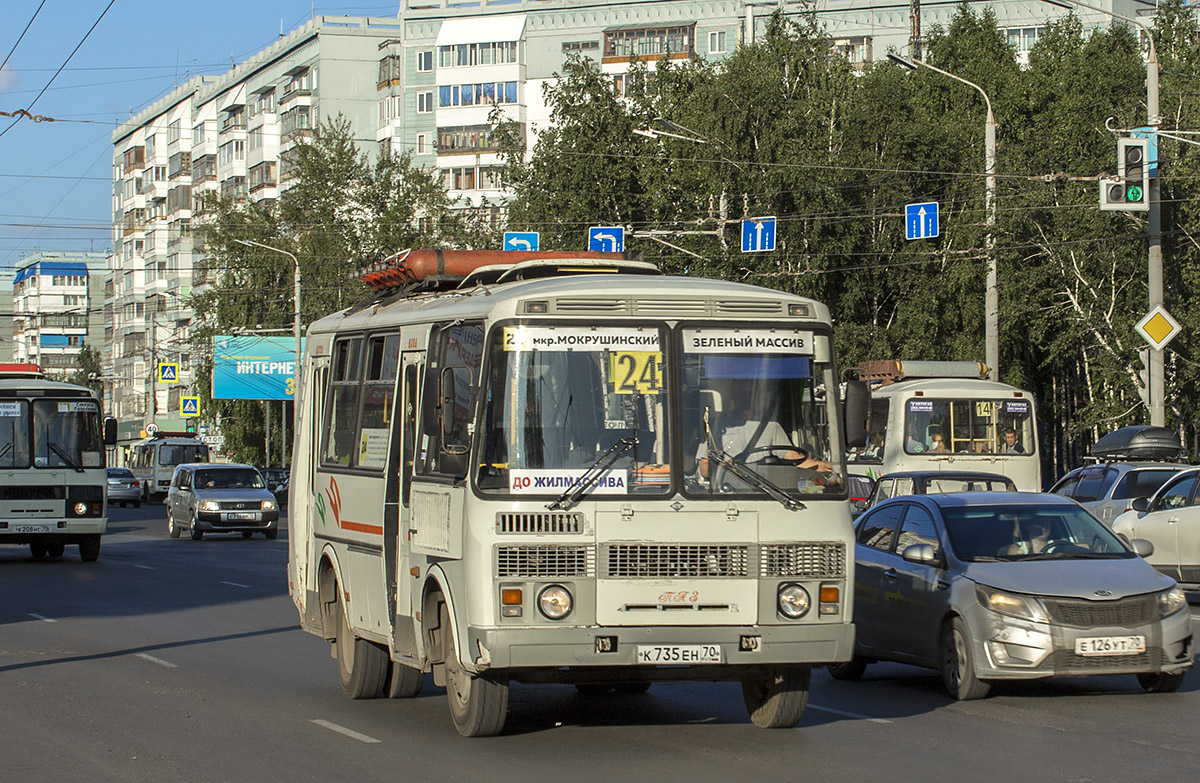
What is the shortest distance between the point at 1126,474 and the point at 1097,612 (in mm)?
12356

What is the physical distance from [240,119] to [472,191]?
24.6 meters

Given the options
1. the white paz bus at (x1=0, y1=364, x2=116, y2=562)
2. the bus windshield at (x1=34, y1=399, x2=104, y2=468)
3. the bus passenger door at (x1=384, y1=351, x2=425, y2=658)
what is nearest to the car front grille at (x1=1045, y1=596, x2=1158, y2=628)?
the bus passenger door at (x1=384, y1=351, x2=425, y2=658)

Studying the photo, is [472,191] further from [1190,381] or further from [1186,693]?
[1186,693]

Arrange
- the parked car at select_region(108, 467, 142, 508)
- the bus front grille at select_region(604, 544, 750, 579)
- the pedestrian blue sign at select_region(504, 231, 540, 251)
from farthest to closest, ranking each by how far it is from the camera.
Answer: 1. the parked car at select_region(108, 467, 142, 508)
2. the pedestrian blue sign at select_region(504, 231, 540, 251)
3. the bus front grille at select_region(604, 544, 750, 579)

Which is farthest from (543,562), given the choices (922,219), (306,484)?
(922,219)

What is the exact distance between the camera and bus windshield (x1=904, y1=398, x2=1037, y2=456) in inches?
1178

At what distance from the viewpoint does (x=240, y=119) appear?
105 metres

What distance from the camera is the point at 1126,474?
77.5 feet

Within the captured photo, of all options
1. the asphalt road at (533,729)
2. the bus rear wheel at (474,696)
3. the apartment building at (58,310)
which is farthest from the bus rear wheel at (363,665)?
the apartment building at (58,310)

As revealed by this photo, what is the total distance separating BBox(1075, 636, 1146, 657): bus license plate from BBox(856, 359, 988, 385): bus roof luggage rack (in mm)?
19233

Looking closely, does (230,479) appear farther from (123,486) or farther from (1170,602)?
(1170,602)

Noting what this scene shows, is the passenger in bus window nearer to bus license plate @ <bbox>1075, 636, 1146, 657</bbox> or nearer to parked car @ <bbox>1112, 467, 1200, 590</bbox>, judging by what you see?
parked car @ <bbox>1112, 467, 1200, 590</bbox>

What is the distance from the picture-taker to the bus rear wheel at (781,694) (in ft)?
34.7

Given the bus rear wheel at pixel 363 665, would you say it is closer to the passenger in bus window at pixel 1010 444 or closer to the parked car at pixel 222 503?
the passenger in bus window at pixel 1010 444
